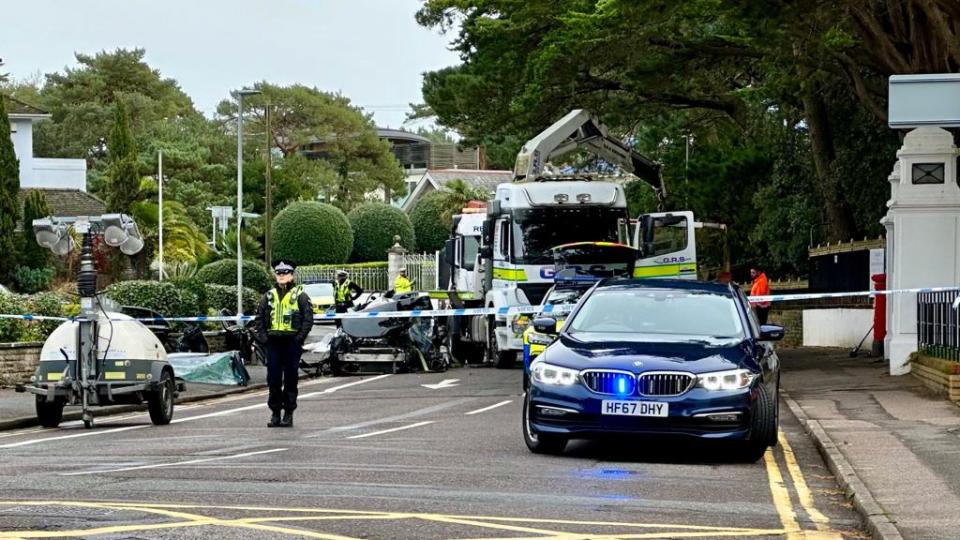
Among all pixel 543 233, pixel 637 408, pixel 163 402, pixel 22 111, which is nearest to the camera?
pixel 637 408

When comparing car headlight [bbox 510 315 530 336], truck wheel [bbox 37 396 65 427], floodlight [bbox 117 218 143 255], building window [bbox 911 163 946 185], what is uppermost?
building window [bbox 911 163 946 185]

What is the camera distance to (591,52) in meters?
33.8

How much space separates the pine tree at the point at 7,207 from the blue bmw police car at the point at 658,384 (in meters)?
36.0

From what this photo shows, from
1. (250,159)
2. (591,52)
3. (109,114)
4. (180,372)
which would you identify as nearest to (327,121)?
(250,159)

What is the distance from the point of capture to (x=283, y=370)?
746 inches

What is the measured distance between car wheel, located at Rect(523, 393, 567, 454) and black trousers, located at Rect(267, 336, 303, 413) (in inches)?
167

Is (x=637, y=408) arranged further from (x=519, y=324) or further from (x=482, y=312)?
(x=519, y=324)

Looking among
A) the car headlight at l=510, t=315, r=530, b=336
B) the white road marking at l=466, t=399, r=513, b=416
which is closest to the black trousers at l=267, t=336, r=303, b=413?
the white road marking at l=466, t=399, r=513, b=416

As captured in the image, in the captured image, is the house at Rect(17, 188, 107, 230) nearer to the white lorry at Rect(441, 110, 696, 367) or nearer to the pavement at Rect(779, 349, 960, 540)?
the white lorry at Rect(441, 110, 696, 367)

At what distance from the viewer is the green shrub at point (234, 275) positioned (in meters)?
44.8

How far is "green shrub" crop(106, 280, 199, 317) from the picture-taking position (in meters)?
32.6

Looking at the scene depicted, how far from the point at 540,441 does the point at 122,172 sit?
2047 inches

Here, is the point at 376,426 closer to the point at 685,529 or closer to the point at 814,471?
the point at 814,471

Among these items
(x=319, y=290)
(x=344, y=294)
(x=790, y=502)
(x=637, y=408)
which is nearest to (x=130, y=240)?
(x=637, y=408)
